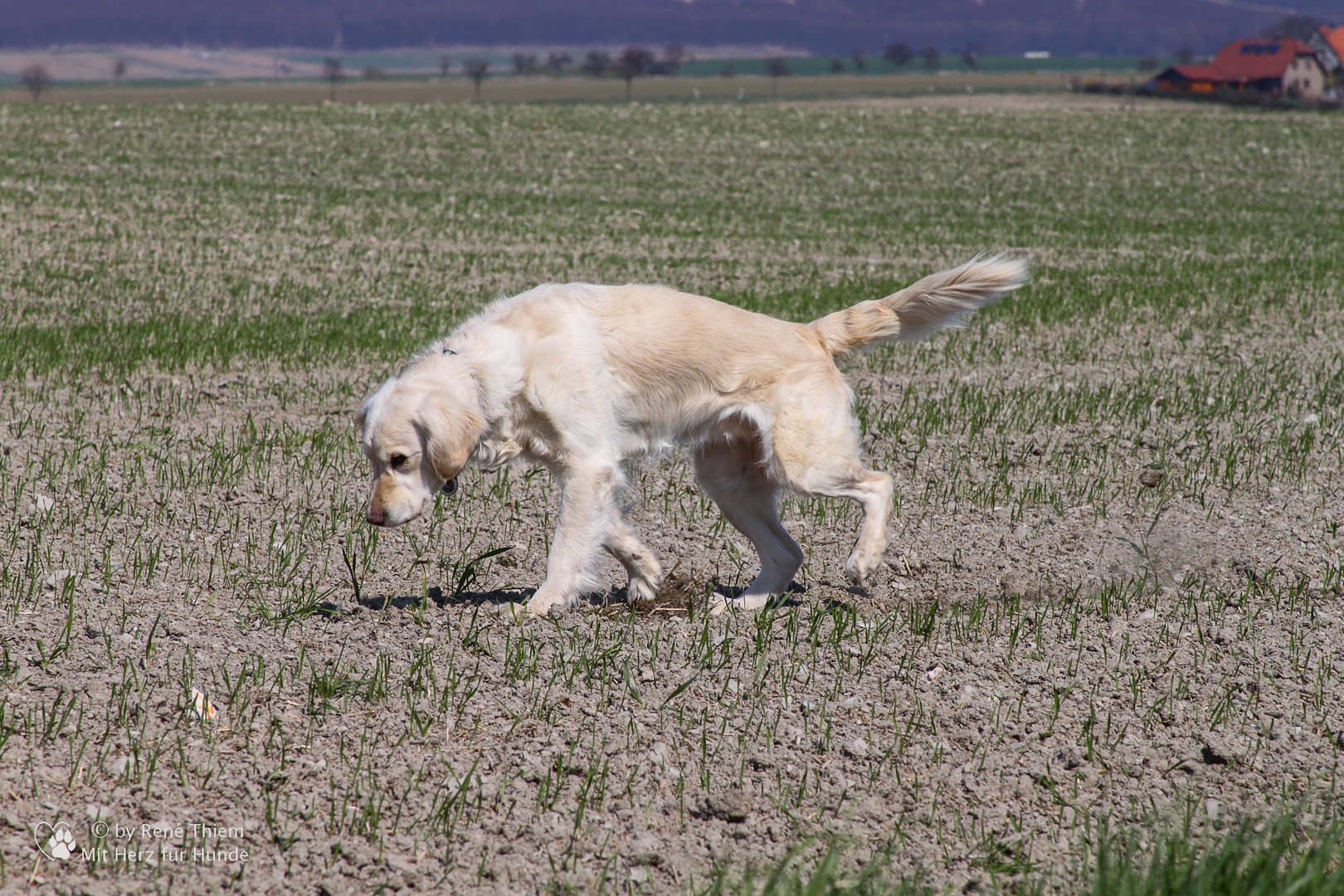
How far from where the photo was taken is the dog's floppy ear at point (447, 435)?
4.23 meters

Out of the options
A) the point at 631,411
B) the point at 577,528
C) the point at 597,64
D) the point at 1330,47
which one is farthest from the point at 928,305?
the point at 597,64

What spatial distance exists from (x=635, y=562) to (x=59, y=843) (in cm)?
239

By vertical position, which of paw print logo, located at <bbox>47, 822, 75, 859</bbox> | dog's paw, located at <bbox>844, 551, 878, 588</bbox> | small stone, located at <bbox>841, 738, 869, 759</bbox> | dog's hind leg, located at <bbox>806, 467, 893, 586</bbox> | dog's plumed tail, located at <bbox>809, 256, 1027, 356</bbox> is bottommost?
small stone, located at <bbox>841, 738, 869, 759</bbox>

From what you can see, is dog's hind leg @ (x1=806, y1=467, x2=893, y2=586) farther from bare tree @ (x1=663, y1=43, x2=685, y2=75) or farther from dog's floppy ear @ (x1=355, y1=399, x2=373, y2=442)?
bare tree @ (x1=663, y1=43, x2=685, y2=75)

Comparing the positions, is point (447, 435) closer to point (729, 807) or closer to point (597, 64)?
point (729, 807)

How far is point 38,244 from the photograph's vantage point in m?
14.2

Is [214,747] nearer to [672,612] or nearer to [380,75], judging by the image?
[672,612]

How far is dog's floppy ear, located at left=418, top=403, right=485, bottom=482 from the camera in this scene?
423 cm

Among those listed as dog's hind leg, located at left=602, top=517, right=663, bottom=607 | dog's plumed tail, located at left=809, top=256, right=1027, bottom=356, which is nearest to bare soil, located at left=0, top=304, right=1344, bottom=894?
dog's hind leg, located at left=602, top=517, right=663, bottom=607

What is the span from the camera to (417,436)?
4.27 meters

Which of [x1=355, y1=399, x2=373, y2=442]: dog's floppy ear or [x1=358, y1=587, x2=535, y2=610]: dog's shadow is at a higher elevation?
[x1=355, y1=399, x2=373, y2=442]: dog's floppy ear

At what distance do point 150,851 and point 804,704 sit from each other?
195 cm

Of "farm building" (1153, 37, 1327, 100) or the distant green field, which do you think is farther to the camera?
"farm building" (1153, 37, 1327, 100)

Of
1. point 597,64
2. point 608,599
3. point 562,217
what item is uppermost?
point 597,64
